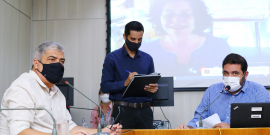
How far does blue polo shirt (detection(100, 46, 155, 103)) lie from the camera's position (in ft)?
7.41

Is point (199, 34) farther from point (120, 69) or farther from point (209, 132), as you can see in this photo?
point (209, 132)

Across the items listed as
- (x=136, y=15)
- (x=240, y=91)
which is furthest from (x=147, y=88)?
(x=136, y=15)

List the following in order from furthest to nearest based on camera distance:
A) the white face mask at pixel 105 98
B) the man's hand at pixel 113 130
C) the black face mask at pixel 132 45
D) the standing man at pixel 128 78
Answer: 1. the white face mask at pixel 105 98
2. the black face mask at pixel 132 45
3. the standing man at pixel 128 78
4. the man's hand at pixel 113 130

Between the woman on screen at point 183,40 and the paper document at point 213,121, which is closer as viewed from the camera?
the paper document at point 213,121

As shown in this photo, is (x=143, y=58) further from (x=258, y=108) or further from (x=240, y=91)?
(x=258, y=108)

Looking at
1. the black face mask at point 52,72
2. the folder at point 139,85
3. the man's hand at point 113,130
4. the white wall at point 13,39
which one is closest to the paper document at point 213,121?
the folder at point 139,85

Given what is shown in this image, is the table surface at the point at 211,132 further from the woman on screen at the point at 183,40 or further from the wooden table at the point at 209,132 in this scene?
the woman on screen at the point at 183,40

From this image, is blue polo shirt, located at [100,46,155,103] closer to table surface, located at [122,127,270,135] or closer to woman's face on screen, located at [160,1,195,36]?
table surface, located at [122,127,270,135]

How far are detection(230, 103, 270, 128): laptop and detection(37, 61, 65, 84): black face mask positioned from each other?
3.62 ft

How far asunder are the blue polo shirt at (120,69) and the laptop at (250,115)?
2.74ft

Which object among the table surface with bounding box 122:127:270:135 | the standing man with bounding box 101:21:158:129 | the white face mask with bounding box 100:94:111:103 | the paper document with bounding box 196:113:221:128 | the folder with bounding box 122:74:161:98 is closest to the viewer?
the table surface with bounding box 122:127:270:135

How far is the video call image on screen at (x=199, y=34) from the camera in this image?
3613mm

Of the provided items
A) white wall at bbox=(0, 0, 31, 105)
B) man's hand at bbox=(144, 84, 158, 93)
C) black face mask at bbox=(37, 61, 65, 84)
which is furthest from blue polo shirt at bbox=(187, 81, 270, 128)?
white wall at bbox=(0, 0, 31, 105)

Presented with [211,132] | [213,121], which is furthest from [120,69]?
[211,132]
